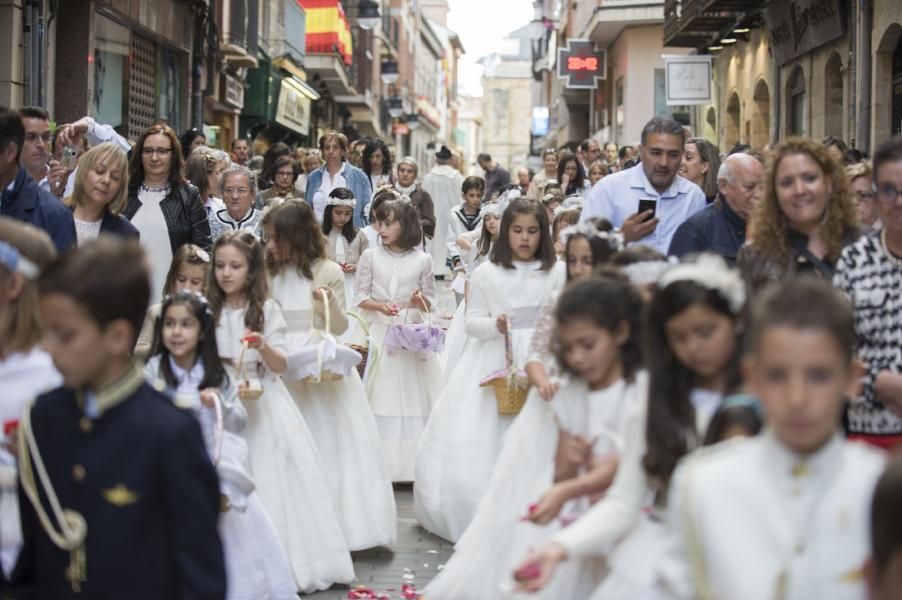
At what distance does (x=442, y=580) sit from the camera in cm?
665

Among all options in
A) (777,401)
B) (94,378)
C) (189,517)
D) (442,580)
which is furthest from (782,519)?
(442,580)

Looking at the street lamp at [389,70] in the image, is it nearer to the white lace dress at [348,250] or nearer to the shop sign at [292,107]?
the shop sign at [292,107]

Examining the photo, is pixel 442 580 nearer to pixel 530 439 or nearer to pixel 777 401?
pixel 530 439

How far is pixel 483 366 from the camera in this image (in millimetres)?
8375

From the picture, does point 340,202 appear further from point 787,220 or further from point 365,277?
point 787,220

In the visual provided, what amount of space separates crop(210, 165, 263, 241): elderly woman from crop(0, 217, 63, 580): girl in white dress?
5932 millimetres

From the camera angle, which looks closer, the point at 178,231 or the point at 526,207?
the point at 526,207

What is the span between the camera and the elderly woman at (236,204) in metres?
10.8

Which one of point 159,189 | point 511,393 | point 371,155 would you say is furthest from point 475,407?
point 371,155

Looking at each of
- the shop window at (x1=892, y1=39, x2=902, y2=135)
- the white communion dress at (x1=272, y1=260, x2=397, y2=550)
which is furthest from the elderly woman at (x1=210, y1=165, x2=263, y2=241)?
the shop window at (x1=892, y1=39, x2=902, y2=135)

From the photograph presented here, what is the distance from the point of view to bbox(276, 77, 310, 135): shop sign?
35.3m

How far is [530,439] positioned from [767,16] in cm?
1879

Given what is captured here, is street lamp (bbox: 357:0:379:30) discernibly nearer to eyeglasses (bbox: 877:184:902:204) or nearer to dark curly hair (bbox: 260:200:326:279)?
dark curly hair (bbox: 260:200:326:279)

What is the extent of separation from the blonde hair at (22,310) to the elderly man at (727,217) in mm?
3423
